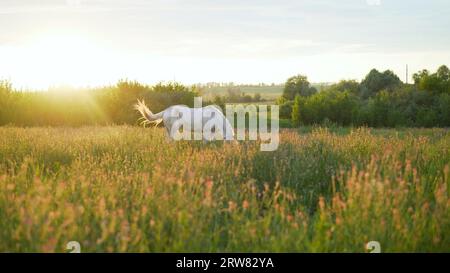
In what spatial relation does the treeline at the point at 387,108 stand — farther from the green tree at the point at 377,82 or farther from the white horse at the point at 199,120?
the white horse at the point at 199,120

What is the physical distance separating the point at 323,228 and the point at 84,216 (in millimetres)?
2293

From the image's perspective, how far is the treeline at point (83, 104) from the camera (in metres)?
22.5

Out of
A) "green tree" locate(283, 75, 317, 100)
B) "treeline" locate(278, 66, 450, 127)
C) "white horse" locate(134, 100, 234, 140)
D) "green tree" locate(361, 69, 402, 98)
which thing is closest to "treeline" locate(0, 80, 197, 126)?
"treeline" locate(278, 66, 450, 127)

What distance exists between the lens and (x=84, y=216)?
489cm

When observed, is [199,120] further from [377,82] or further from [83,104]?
[377,82]

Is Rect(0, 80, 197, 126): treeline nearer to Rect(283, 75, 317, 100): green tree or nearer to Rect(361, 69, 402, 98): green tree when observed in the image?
Rect(361, 69, 402, 98): green tree

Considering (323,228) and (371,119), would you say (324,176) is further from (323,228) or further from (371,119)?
(371,119)

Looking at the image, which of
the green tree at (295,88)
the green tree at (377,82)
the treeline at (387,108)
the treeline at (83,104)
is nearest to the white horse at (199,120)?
the treeline at (83,104)

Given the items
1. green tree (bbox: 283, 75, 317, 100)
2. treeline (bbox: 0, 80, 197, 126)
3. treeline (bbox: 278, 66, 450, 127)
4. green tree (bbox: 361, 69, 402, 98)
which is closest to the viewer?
treeline (bbox: 0, 80, 197, 126)

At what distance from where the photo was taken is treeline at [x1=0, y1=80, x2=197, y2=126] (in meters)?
22.5

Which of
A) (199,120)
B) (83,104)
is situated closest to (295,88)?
(83,104)

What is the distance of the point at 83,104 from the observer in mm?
23844

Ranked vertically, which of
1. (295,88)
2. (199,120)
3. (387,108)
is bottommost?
(199,120)
